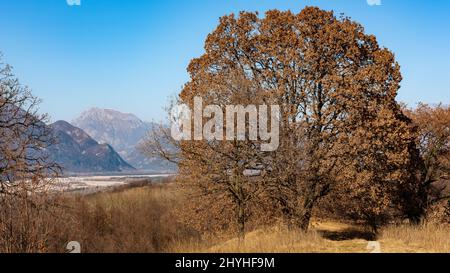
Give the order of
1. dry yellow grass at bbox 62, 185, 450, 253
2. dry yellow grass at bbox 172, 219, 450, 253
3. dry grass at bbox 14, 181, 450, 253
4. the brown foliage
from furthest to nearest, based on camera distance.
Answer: the brown foliage → dry grass at bbox 14, 181, 450, 253 → dry yellow grass at bbox 62, 185, 450, 253 → dry yellow grass at bbox 172, 219, 450, 253

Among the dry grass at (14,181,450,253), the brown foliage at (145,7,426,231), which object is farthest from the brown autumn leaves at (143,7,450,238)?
the dry grass at (14,181,450,253)

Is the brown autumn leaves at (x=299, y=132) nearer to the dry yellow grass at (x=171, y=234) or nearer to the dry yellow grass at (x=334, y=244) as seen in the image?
the dry yellow grass at (x=171, y=234)

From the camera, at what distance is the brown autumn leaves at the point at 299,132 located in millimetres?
20406

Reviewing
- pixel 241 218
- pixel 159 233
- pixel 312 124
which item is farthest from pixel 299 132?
pixel 159 233

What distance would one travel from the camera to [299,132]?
821 inches

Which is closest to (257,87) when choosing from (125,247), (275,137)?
(275,137)

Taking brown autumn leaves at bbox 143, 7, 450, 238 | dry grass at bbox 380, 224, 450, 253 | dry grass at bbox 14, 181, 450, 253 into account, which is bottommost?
dry grass at bbox 14, 181, 450, 253

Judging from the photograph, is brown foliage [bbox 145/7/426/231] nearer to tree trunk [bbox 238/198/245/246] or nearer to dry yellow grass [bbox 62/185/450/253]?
tree trunk [bbox 238/198/245/246]

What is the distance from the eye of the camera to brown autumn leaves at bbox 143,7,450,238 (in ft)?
66.9

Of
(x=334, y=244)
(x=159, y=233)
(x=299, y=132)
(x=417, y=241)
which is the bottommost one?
(x=159, y=233)

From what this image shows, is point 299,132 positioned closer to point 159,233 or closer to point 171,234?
point 171,234

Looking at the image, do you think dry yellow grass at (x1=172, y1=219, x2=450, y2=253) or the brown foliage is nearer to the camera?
dry yellow grass at (x1=172, y1=219, x2=450, y2=253)

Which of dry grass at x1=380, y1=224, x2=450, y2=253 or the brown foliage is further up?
the brown foliage
